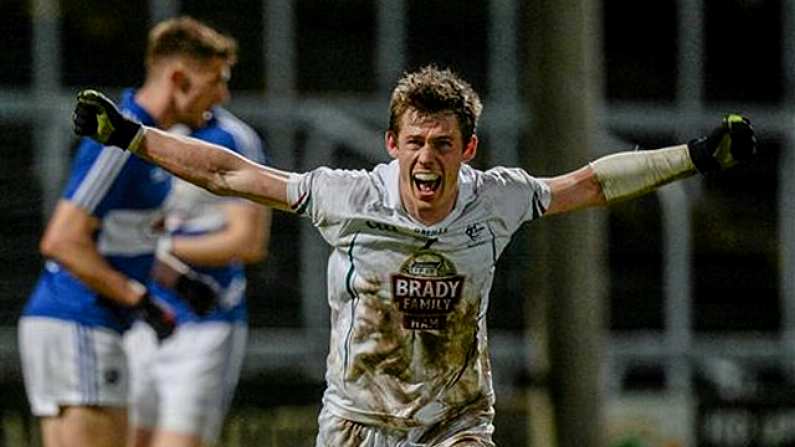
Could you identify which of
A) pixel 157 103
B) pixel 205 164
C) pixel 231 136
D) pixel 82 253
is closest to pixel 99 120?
pixel 205 164

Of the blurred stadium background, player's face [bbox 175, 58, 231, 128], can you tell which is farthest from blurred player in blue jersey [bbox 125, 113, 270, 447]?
the blurred stadium background

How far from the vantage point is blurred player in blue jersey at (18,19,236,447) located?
8.86 m

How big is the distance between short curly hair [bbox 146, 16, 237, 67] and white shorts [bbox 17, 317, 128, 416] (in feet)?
3.72

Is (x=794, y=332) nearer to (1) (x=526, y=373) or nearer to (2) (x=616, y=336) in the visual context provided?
(2) (x=616, y=336)

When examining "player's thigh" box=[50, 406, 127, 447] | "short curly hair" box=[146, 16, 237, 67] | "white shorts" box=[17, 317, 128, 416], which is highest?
"short curly hair" box=[146, 16, 237, 67]

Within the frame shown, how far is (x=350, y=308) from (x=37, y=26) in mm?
5736

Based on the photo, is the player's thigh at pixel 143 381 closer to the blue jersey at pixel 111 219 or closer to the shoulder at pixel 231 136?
the blue jersey at pixel 111 219

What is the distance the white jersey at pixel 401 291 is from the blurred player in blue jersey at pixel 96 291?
186 cm

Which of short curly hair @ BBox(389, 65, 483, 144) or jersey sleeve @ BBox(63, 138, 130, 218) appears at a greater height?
short curly hair @ BBox(389, 65, 483, 144)

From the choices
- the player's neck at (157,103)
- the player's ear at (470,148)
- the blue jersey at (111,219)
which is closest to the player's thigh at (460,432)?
the player's ear at (470,148)

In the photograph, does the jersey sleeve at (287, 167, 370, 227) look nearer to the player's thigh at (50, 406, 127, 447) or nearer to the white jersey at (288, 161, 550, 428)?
the white jersey at (288, 161, 550, 428)

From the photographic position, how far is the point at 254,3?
13031 mm

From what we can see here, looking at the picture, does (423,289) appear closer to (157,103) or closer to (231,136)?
(157,103)

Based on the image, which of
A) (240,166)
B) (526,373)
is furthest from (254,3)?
(240,166)
